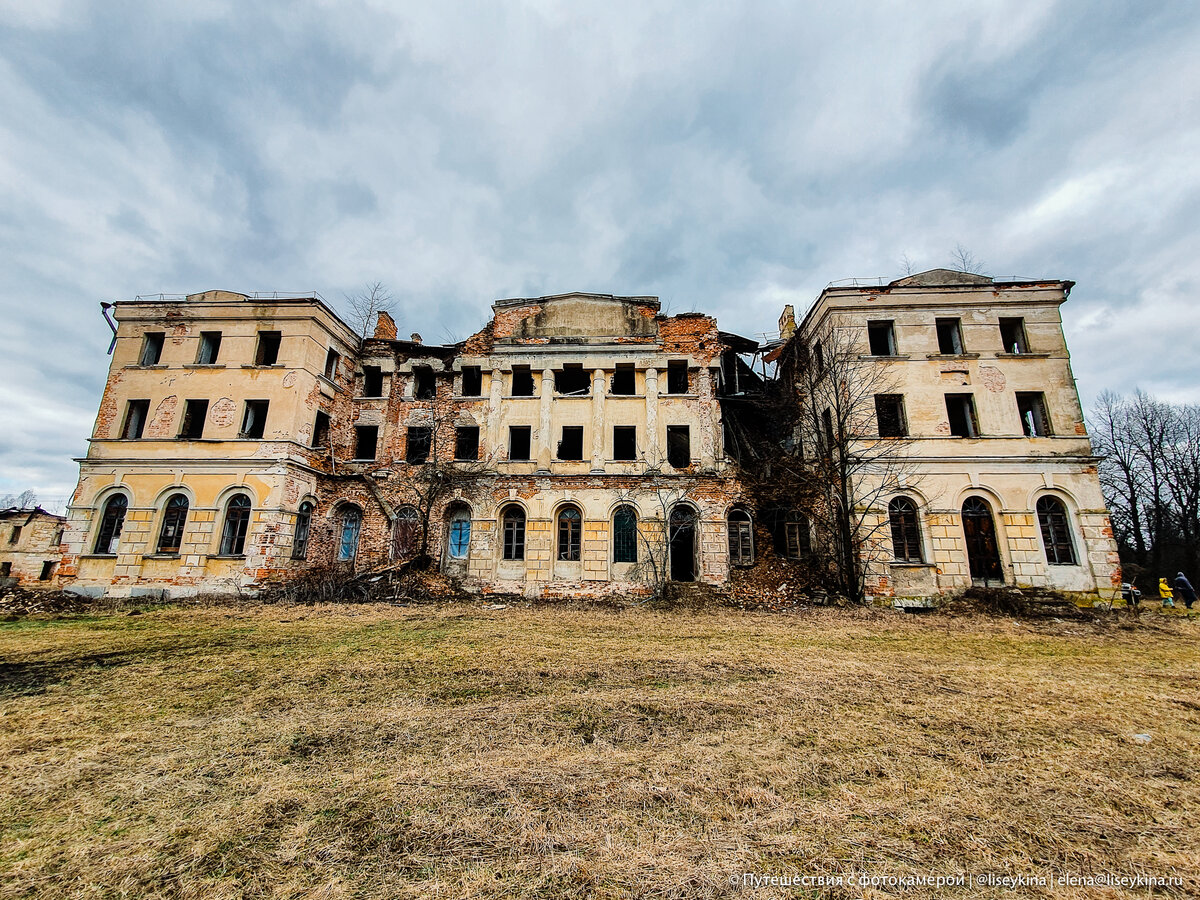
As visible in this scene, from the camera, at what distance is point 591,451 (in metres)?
18.5

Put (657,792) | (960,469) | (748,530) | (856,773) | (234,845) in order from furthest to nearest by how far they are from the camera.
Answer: (748,530) → (960,469) → (856,773) → (657,792) → (234,845)

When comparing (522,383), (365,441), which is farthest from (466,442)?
(365,441)

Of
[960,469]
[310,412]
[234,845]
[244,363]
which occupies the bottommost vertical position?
[234,845]

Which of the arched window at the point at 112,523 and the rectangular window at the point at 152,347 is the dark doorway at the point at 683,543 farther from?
the rectangular window at the point at 152,347

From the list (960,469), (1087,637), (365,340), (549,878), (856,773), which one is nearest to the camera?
(549,878)

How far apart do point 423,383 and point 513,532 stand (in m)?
7.69

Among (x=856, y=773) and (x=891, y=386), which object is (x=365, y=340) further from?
(x=856, y=773)

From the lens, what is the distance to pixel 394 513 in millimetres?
18641

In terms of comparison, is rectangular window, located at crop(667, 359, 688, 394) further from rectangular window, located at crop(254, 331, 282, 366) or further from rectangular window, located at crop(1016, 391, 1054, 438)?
rectangular window, located at crop(254, 331, 282, 366)

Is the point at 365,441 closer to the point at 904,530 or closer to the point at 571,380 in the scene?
the point at 571,380

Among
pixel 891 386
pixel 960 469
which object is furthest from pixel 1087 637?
pixel 891 386

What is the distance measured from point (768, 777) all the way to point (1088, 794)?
230 cm

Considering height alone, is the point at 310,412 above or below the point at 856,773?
above

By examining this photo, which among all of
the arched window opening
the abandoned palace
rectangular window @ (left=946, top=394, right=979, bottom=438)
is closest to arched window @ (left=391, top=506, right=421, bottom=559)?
the abandoned palace
